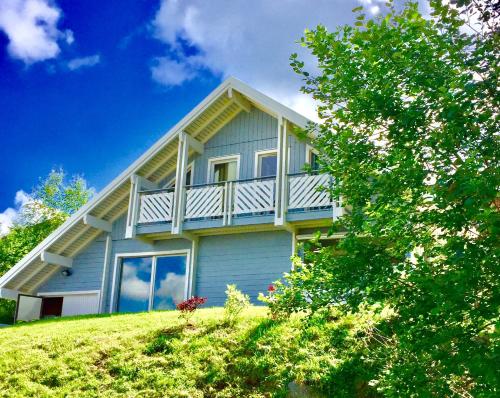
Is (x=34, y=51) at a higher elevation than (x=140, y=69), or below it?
higher

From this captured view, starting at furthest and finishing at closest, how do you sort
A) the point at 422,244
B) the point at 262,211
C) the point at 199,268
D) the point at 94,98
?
1. the point at 94,98
2. the point at 199,268
3. the point at 262,211
4. the point at 422,244

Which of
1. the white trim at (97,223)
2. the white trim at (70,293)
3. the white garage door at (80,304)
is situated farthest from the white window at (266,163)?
the white garage door at (80,304)

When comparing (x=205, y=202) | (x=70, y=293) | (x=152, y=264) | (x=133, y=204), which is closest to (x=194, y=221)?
(x=205, y=202)

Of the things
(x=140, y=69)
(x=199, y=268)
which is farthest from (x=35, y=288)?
(x=140, y=69)

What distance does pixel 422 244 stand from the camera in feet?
23.1

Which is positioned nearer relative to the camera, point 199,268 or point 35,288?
point 199,268

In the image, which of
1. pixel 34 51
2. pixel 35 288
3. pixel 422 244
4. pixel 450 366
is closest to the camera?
pixel 450 366

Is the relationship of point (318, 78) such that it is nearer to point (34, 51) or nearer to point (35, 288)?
point (35, 288)

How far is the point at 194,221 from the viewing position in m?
19.1

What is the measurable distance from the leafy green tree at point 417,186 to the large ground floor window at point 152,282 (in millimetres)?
12353

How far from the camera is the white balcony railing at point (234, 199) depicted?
17516 millimetres

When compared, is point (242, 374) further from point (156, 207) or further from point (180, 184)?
point (156, 207)

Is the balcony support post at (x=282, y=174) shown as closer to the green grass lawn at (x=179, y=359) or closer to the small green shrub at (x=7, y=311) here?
the green grass lawn at (x=179, y=359)

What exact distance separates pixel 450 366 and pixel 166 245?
51.0 ft
